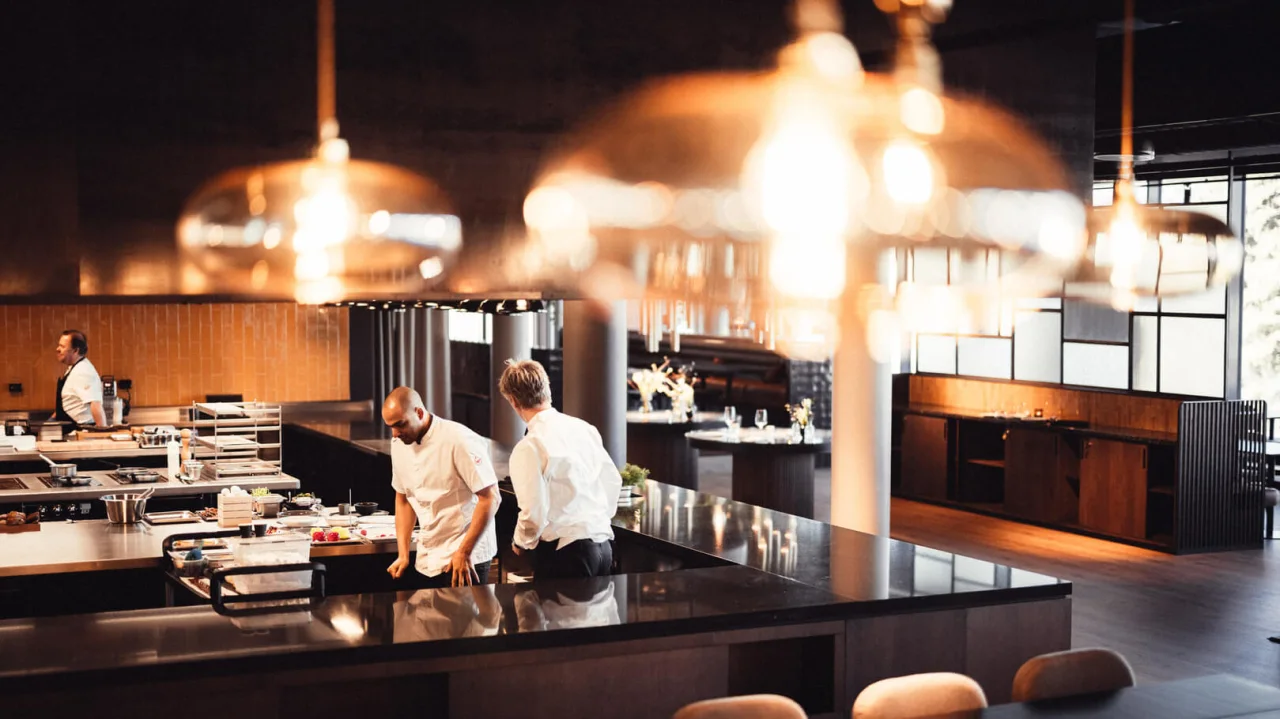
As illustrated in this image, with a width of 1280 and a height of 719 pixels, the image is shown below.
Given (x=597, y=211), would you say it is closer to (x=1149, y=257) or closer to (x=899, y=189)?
(x=899, y=189)

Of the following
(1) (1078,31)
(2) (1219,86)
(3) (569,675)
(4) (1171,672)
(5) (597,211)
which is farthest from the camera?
(4) (1171,672)

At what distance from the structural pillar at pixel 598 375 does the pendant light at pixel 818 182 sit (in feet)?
22.4

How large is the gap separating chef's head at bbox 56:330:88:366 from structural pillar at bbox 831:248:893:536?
16.7 ft

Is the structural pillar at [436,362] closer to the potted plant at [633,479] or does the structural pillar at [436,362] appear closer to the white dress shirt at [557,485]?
the potted plant at [633,479]

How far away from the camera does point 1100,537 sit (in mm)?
10953

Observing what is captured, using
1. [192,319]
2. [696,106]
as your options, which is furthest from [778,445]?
[696,106]

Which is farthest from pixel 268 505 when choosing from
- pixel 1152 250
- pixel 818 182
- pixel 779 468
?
pixel 779 468

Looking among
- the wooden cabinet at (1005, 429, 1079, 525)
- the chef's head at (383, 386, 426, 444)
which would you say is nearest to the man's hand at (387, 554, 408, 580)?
the chef's head at (383, 386, 426, 444)

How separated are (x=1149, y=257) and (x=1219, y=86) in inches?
102

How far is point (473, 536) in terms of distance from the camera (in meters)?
5.14

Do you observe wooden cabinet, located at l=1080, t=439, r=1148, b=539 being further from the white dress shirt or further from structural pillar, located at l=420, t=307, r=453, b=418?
structural pillar, located at l=420, t=307, r=453, b=418

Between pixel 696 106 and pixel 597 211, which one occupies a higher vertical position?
pixel 696 106

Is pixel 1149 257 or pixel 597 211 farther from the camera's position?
pixel 1149 257

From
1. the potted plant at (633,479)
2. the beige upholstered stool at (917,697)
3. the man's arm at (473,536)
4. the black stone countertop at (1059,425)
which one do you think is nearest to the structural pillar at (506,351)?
the black stone countertop at (1059,425)
